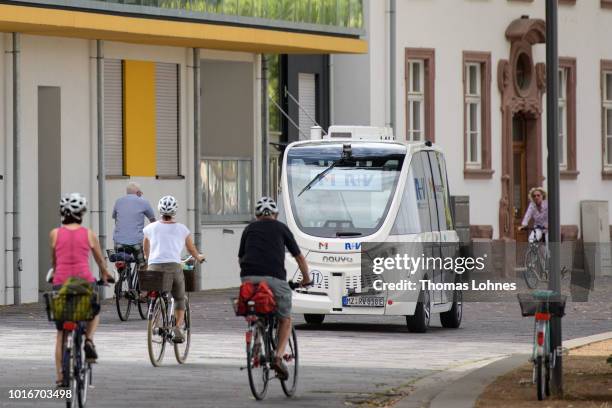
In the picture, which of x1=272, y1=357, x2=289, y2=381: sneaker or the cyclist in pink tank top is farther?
x1=272, y1=357, x2=289, y2=381: sneaker

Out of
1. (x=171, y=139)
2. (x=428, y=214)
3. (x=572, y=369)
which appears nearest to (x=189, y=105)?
(x=171, y=139)

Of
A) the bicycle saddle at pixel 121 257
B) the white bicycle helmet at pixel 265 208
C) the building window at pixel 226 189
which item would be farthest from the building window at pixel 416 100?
the white bicycle helmet at pixel 265 208

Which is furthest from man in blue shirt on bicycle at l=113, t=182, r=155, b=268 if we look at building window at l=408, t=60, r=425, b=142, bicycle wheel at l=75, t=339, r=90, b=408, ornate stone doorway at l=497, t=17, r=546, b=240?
ornate stone doorway at l=497, t=17, r=546, b=240

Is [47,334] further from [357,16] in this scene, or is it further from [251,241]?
[357,16]

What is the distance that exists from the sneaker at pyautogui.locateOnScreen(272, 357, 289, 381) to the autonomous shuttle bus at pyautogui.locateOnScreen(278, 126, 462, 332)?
354 inches

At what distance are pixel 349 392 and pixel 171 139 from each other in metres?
19.8

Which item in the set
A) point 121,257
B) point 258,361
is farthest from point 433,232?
point 258,361

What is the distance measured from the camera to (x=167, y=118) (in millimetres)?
36688

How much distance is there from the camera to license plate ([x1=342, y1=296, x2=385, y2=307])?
25.9 m

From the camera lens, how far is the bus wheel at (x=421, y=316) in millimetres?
26453

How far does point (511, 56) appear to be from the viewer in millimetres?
47281

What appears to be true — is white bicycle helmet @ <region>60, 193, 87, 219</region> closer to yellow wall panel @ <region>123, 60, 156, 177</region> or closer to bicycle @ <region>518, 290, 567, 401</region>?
bicycle @ <region>518, 290, 567, 401</region>

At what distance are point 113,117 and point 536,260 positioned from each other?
29.8ft

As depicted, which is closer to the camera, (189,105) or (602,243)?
(189,105)
